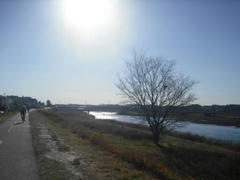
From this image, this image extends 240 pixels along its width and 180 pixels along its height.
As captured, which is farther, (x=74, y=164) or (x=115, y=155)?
(x=115, y=155)

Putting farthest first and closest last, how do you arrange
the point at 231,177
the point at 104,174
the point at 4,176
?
the point at 231,177 → the point at 104,174 → the point at 4,176

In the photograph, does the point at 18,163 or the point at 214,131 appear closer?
the point at 18,163

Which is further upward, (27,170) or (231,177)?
(27,170)

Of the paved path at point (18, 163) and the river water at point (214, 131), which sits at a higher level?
the paved path at point (18, 163)

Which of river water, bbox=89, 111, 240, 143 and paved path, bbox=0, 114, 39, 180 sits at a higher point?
paved path, bbox=0, 114, 39, 180

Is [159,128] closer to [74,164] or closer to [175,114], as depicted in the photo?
[175,114]

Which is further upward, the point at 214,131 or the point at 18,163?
the point at 18,163

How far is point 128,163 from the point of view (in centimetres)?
794

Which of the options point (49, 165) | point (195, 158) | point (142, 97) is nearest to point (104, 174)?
point (49, 165)

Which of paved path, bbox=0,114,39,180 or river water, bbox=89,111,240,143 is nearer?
paved path, bbox=0,114,39,180

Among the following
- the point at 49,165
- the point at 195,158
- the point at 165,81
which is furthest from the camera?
the point at 165,81

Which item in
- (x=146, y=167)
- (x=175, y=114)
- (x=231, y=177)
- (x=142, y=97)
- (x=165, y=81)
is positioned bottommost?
(x=231, y=177)

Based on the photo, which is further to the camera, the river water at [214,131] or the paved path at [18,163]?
the river water at [214,131]

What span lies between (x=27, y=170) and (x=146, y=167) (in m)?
3.96
